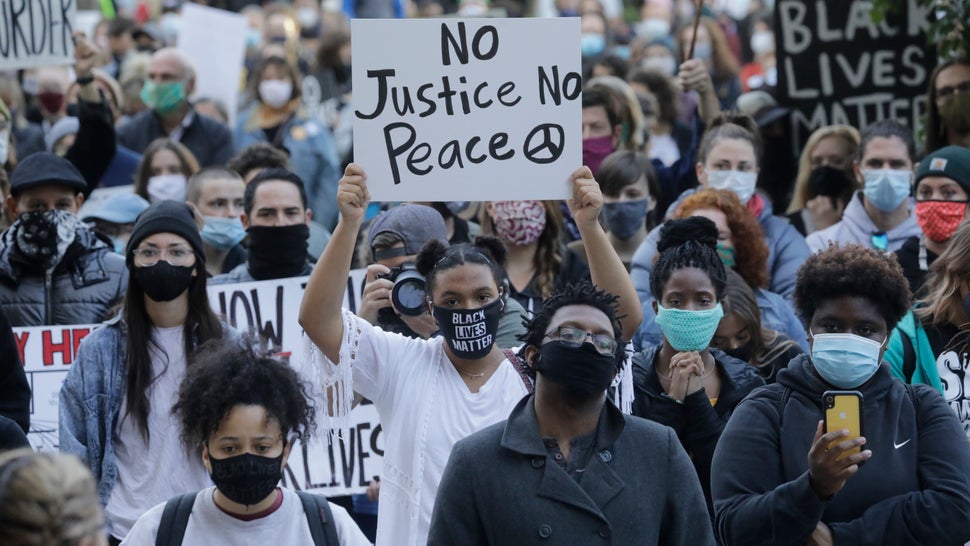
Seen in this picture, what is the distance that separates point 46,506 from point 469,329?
2.38m

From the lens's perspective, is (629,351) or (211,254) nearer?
(629,351)

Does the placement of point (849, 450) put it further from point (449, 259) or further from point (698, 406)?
point (449, 259)

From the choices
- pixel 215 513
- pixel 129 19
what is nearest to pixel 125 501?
pixel 215 513

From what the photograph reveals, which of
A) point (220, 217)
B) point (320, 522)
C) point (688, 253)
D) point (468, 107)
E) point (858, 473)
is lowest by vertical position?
point (320, 522)

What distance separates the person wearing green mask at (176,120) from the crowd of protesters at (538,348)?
1.07 meters

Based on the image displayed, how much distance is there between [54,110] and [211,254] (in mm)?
4653

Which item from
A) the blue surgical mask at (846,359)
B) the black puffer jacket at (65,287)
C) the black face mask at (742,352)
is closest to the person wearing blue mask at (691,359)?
the black face mask at (742,352)

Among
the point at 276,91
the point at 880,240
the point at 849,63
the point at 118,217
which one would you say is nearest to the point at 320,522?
the point at 880,240

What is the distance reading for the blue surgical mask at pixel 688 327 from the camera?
6203 mm

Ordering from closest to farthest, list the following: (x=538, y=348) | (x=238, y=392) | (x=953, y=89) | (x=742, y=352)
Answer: (x=538, y=348)
(x=238, y=392)
(x=742, y=352)
(x=953, y=89)

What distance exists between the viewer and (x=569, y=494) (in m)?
4.47

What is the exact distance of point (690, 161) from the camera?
30.6ft

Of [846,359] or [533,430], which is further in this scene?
[846,359]

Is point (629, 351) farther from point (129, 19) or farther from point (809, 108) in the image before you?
point (129, 19)
